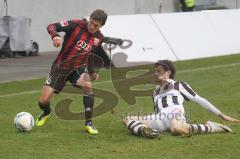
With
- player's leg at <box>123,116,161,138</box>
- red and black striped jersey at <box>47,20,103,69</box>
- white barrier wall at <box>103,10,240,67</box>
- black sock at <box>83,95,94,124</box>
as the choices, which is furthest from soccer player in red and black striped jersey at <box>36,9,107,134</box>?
white barrier wall at <box>103,10,240,67</box>

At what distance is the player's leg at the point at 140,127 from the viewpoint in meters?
8.91

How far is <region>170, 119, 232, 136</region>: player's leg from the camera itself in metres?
9.02

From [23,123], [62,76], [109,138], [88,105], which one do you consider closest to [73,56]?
[62,76]

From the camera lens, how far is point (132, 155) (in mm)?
7859

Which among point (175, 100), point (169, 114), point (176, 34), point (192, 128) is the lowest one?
point (176, 34)

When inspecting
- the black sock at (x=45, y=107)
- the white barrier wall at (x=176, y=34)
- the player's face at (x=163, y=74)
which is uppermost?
the player's face at (x=163, y=74)

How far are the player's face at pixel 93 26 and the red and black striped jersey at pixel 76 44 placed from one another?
0.33ft

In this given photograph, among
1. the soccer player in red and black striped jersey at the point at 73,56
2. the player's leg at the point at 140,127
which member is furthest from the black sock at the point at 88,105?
the player's leg at the point at 140,127

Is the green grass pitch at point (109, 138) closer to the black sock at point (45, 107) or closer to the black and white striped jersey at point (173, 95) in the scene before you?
the black sock at point (45, 107)

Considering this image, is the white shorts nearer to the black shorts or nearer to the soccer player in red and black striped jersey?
the soccer player in red and black striped jersey

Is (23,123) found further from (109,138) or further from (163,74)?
(163,74)

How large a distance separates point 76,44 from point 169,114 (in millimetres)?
1910

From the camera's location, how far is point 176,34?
70.7 ft

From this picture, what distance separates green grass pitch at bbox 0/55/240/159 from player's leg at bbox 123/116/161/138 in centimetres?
9
